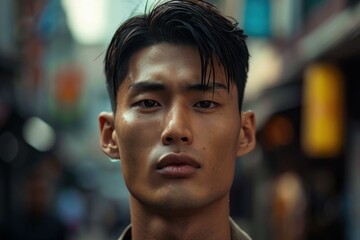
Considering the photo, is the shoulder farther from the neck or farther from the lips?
the lips

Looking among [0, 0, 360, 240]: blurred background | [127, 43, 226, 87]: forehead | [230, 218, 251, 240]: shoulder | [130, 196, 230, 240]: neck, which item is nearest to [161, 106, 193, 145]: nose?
[127, 43, 226, 87]: forehead

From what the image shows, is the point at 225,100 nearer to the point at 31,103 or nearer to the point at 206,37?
the point at 206,37

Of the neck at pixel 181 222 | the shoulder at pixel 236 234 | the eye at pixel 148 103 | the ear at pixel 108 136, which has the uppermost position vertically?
the eye at pixel 148 103

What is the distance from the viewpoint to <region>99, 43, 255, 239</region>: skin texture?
3.01m

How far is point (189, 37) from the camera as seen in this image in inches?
122

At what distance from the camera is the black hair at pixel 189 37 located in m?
3.07

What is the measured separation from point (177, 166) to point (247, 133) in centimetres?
44

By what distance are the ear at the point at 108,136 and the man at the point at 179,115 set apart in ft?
0.26

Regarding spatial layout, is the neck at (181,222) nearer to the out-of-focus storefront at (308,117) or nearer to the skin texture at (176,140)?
the skin texture at (176,140)

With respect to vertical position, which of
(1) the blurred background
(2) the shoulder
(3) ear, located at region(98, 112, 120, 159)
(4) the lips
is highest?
(4) the lips

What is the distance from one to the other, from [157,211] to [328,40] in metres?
9.08

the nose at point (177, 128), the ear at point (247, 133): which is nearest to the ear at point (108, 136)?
the nose at point (177, 128)

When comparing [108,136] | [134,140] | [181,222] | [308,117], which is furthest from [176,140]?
[308,117]

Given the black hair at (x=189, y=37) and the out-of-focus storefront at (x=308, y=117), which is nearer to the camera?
the black hair at (x=189, y=37)
